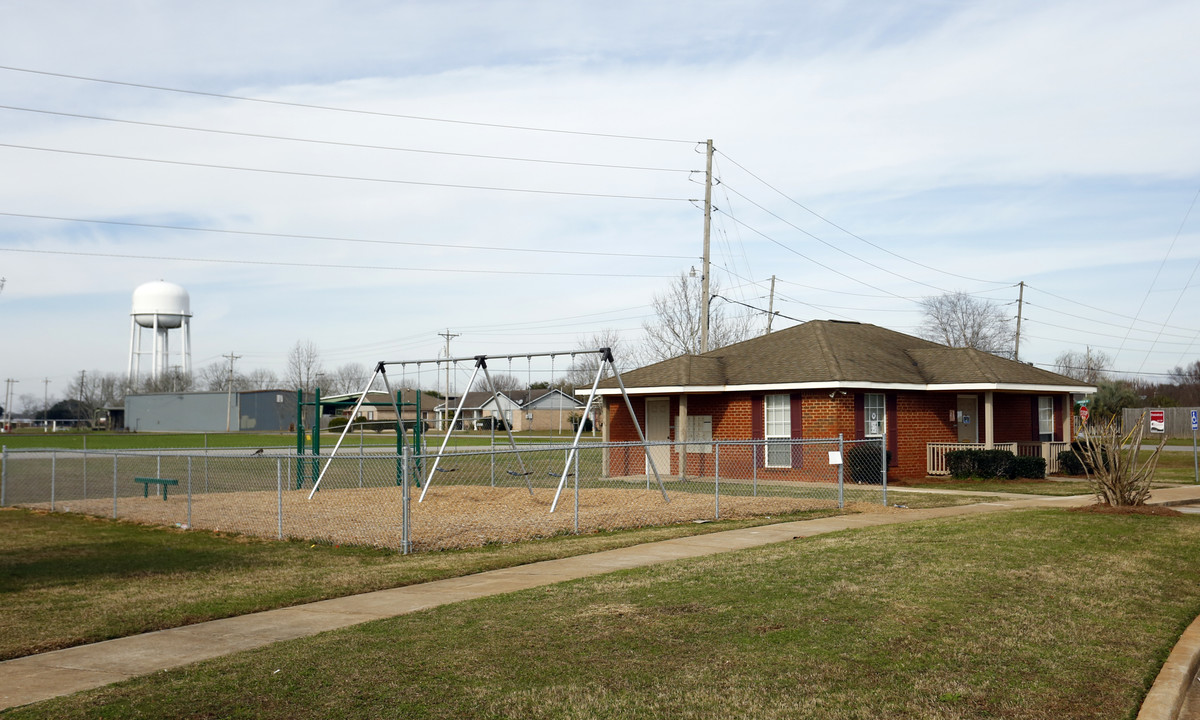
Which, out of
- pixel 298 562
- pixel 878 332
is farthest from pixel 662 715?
pixel 878 332

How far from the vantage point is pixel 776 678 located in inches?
255

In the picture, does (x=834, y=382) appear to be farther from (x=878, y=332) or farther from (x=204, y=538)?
(x=204, y=538)

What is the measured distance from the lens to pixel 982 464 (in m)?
26.5

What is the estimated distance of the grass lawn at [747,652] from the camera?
600 centimetres

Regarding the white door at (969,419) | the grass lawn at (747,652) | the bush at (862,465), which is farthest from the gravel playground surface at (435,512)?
the white door at (969,419)

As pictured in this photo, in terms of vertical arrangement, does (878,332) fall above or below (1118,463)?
above

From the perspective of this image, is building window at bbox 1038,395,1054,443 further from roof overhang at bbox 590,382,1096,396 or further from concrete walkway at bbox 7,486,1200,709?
concrete walkway at bbox 7,486,1200,709

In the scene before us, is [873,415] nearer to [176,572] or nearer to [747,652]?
[176,572]

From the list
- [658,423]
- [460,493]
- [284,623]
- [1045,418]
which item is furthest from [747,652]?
[1045,418]

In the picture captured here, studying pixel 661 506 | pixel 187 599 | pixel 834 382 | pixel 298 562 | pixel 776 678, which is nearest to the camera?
pixel 776 678

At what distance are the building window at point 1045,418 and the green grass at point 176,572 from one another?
1788cm

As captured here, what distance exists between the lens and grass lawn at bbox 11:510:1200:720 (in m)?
6.00

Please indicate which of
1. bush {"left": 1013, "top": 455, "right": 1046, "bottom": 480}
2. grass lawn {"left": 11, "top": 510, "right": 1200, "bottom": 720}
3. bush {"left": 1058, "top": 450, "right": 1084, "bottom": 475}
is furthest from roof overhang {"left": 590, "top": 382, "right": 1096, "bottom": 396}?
grass lawn {"left": 11, "top": 510, "right": 1200, "bottom": 720}

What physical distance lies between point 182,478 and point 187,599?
22.7 m
